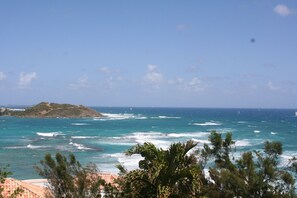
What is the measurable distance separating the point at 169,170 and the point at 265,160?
7110mm

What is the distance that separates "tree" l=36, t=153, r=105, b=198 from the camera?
17.0 metres

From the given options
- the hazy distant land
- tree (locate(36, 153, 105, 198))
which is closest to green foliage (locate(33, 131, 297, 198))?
tree (locate(36, 153, 105, 198))

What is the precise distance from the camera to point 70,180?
1784 centimetres

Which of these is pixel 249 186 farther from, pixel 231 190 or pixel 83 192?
pixel 83 192

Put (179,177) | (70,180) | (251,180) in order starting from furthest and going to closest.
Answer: (70,180), (251,180), (179,177)

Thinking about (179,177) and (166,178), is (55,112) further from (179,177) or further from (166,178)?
(179,177)

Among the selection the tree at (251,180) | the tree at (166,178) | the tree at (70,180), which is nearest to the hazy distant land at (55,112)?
the tree at (70,180)

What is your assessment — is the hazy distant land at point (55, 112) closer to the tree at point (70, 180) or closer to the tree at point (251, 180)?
the tree at point (70, 180)

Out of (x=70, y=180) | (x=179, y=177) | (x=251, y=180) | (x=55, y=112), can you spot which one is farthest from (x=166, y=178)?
(x=55, y=112)

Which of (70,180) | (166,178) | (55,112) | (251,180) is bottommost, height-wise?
(70,180)

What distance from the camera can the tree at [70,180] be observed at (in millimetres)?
17047

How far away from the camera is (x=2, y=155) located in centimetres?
4972

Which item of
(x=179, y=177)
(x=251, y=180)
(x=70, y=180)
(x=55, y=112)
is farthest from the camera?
(x=55, y=112)

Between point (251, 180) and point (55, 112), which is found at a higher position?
point (55, 112)
